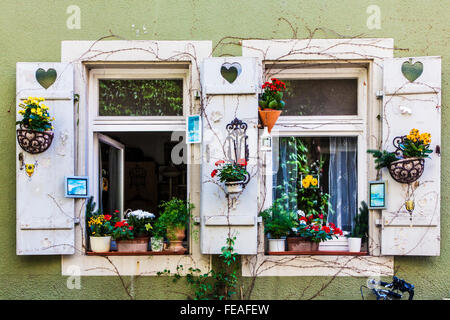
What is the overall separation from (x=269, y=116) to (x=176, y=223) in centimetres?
133

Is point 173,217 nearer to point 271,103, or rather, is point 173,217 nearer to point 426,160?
point 271,103

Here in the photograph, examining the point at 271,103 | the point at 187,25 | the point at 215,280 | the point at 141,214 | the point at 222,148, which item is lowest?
the point at 215,280

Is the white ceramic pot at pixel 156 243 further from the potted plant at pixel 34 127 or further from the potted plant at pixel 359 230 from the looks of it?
the potted plant at pixel 359 230

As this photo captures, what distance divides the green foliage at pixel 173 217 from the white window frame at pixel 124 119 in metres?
0.09

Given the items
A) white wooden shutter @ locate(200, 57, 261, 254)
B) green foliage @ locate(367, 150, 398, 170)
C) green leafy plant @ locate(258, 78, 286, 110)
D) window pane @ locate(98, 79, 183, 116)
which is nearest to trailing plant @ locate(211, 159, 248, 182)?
white wooden shutter @ locate(200, 57, 261, 254)

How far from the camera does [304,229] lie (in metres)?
5.11

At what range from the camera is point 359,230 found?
17.1 feet

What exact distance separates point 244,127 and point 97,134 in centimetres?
150

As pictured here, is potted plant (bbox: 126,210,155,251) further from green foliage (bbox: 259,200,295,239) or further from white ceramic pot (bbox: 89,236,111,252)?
green foliage (bbox: 259,200,295,239)

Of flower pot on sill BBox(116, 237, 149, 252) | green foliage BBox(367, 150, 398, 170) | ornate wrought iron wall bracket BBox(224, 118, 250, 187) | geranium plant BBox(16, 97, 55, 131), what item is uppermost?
geranium plant BBox(16, 97, 55, 131)

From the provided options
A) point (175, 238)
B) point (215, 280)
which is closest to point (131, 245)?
point (175, 238)

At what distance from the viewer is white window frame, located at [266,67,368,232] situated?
529 cm

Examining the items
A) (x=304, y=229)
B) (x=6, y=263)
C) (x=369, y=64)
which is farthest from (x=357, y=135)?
(x=6, y=263)

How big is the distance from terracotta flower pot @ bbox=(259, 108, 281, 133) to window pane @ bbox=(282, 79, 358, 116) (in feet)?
1.38
